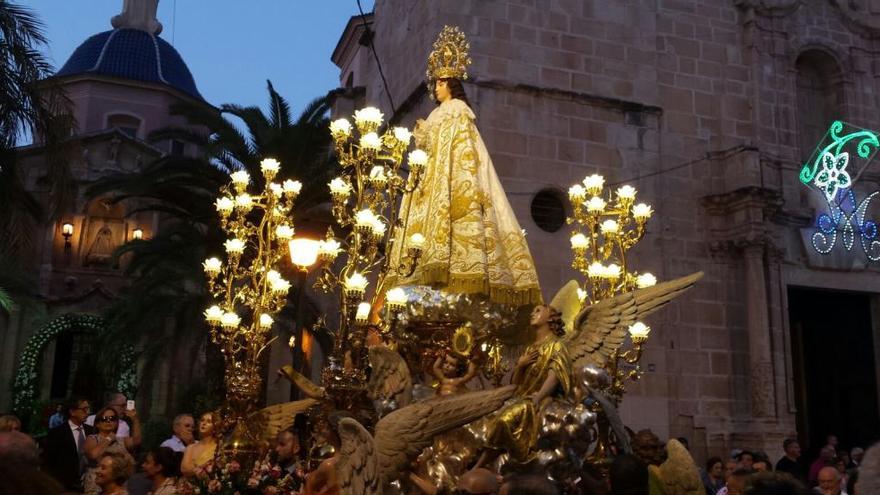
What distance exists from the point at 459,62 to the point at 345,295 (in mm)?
3158

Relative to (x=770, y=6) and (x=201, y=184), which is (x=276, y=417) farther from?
(x=770, y=6)

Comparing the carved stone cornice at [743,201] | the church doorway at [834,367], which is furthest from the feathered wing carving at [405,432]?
the church doorway at [834,367]

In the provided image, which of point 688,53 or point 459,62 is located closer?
point 459,62

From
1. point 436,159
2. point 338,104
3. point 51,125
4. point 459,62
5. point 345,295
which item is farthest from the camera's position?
point 338,104

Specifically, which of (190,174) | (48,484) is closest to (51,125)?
(190,174)

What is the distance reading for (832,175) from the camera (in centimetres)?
1612

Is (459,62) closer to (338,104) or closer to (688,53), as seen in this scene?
(688,53)

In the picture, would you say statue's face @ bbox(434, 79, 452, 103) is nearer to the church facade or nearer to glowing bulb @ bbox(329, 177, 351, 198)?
glowing bulb @ bbox(329, 177, 351, 198)

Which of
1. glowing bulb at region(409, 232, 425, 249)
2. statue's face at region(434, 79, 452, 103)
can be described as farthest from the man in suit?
statue's face at region(434, 79, 452, 103)

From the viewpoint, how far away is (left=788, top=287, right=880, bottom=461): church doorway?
1605 centimetres

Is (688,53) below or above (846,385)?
above

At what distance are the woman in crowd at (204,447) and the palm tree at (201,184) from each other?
7965 millimetres

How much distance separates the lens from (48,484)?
97.8 inches

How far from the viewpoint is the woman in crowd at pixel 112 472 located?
538cm
